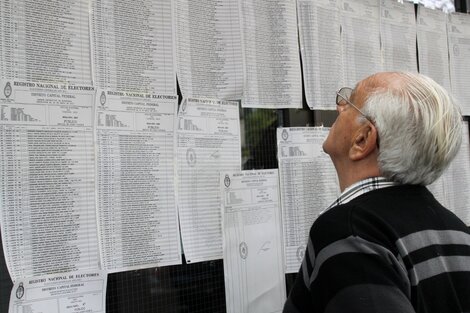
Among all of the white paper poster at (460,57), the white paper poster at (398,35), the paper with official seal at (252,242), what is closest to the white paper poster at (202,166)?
the paper with official seal at (252,242)

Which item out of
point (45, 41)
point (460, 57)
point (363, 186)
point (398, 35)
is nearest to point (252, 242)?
point (363, 186)

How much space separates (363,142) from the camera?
104 cm

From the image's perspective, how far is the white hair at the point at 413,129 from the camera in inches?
38.1

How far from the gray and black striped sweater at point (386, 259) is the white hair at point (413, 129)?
0.05 m

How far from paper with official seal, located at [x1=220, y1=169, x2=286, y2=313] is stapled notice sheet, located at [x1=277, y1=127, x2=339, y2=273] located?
4cm

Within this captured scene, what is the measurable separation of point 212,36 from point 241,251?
2.23ft

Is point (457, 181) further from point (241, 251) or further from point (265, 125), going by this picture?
point (241, 251)

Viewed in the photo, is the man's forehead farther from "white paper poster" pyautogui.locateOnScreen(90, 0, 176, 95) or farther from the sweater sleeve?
"white paper poster" pyautogui.locateOnScreen(90, 0, 176, 95)

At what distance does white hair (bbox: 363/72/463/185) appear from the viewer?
967 mm

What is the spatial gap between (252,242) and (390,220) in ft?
2.15

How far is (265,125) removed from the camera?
1.63 meters

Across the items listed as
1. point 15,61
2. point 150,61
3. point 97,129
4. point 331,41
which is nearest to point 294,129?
point 331,41

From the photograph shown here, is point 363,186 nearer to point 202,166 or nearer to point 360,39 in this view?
point 202,166

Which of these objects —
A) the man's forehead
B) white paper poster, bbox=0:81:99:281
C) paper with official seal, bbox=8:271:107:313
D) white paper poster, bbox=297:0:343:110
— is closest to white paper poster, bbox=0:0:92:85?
white paper poster, bbox=0:81:99:281
